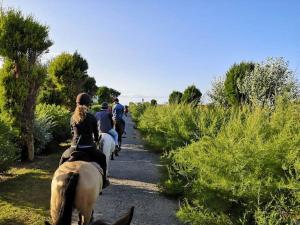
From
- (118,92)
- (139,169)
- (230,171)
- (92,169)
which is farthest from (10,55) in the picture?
(118,92)

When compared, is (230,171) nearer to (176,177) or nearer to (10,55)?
(176,177)

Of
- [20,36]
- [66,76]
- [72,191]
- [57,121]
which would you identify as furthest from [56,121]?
[72,191]

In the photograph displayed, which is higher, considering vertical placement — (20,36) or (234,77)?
(234,77)

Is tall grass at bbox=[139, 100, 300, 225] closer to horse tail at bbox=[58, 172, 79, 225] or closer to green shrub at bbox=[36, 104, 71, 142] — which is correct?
horse tail at bbox=[58, 172, 79, 225]

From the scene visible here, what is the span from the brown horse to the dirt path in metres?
2.29

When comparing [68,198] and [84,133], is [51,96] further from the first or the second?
[68,198]

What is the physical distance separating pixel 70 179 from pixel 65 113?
1468cm

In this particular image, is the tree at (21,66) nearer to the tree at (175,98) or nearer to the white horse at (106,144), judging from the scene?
the white horse at (106,144)

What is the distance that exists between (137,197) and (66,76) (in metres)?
14.9

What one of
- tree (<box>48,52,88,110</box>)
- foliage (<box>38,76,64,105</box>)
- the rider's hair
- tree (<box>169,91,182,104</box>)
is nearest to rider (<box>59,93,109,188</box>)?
the rider's hair

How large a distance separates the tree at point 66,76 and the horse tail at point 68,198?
721 inches

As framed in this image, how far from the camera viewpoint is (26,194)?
9.52 m

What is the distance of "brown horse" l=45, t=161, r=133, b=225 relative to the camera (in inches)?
196

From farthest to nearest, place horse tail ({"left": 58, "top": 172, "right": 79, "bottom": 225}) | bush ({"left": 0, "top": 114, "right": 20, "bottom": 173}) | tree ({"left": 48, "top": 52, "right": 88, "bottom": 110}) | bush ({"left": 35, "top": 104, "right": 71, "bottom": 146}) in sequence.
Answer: tree ({"left": 48, "top": 52, "right": 88, "bottom": 110})
bush ({"left": 35, "top": 104, "right": 71, "bottom": 146})
bush ({"left": 0, "top": 114, "right": 20, "bottom": 173})
horse tail ({"left": 58, "top": 172, "right": 79, "bottom": 225})
